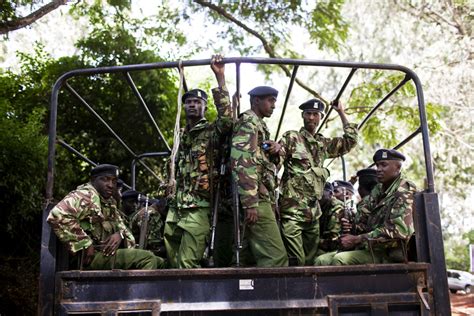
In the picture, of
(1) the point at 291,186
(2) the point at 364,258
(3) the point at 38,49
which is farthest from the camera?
(3) the point at 38,49

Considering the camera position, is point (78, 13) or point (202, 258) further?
point (78, 13)

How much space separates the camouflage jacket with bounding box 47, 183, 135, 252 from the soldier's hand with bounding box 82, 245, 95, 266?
5 cm

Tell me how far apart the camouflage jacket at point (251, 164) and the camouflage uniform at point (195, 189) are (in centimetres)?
23

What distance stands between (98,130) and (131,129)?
1.87 feet

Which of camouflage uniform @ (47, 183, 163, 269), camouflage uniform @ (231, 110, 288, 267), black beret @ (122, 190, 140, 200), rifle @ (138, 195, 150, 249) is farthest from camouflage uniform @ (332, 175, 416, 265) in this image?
black beret @ (122, 190, 140, 200)

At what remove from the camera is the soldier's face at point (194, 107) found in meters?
4.30

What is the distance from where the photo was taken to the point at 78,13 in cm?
966

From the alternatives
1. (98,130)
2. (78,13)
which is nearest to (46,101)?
(98,130)

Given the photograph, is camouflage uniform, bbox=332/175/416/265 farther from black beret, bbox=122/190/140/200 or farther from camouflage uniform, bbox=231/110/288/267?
black beret, bbox=122/190/140/200

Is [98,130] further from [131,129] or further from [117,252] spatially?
[117,252]

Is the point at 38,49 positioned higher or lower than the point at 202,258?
higher

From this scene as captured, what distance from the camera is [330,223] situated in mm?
4859

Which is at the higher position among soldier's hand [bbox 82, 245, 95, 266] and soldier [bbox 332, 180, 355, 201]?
soldier [bbox 332, 180, 355, 201]

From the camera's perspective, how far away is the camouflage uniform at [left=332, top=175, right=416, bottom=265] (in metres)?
3.54
